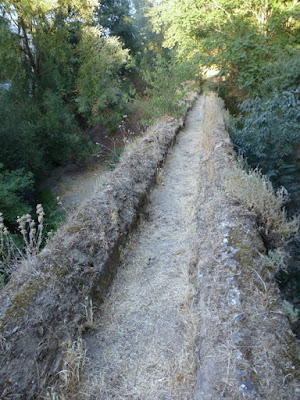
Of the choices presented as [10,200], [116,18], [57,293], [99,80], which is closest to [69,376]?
[57,293]

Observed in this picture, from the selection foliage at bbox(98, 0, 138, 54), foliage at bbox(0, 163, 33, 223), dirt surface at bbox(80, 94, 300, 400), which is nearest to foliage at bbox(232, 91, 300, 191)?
dirt surface at bbox(80, 94, 300, 400)

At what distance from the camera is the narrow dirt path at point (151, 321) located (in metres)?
2.40

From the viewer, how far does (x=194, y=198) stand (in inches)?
219

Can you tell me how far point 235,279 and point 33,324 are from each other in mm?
2014

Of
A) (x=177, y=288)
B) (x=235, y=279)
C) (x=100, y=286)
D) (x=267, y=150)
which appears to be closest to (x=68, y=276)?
(x=100, y=286)

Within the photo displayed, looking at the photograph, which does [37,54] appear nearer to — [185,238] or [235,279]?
[185,238]

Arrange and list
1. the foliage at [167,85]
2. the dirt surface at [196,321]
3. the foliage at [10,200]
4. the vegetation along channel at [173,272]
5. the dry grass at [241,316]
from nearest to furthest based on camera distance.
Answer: the dry grass at [241,316] → the dirt surface at [196,321] → the vegetation along channel at [173,272] → the foliage at [10,200] → the foliage at [167,85]

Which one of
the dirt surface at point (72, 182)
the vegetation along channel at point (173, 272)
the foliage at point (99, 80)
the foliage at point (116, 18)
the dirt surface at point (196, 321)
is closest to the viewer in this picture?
the dirt surface at point (196, 321)

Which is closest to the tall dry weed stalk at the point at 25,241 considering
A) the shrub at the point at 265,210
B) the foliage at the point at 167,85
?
the shrub at the point at 265,210

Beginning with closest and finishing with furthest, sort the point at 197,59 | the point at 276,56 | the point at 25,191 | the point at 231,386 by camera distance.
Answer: the point at 231,386
the point at 276,56
the point at 25,191
the point at 197,59

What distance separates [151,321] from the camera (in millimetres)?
3031

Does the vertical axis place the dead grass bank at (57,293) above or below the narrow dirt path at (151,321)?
above

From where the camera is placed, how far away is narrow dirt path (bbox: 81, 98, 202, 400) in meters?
2.40

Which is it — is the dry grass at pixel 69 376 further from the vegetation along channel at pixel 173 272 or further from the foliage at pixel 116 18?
the foliage at pixel 116 18
